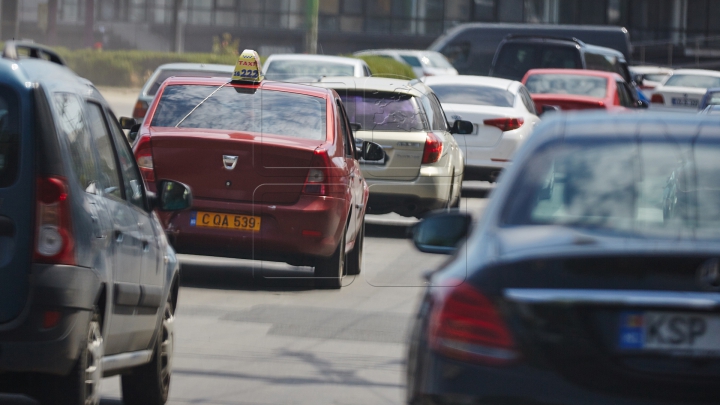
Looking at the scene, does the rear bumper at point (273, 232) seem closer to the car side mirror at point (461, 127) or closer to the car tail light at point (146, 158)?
the car tail light at point (146, 158)

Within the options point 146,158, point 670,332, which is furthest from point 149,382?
point 146,158

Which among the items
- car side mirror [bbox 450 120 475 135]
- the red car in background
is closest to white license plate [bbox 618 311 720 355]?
car side mirror [bbox 450 120 475 135]

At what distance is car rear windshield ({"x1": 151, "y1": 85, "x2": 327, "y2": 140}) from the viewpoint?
397 inches

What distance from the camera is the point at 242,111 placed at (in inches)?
401

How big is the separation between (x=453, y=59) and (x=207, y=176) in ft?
83.4

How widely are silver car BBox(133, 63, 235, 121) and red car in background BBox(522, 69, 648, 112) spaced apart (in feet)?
15.1

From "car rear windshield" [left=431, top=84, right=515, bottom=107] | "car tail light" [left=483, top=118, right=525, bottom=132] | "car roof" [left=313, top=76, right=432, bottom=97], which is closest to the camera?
"car roof" [left=313, top=76, right=432, bottom=97]

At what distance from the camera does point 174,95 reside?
10492 mm

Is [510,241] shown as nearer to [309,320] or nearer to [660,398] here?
[660,398]

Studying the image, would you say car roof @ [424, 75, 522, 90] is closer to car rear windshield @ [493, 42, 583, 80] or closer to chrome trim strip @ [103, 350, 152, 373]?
car rear windshield @ [493, 42, 583, 80]

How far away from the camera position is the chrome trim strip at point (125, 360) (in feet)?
18.1

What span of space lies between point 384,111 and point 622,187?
7.75m

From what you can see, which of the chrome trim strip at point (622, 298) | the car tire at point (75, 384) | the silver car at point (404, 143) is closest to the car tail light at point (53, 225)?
the car tire at point (75, 384)

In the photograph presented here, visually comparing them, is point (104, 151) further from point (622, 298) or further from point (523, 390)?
point (622, 298)
